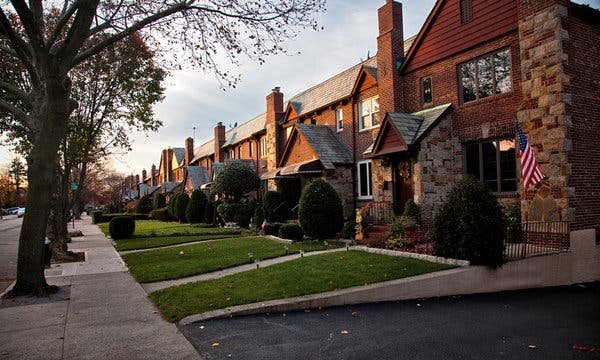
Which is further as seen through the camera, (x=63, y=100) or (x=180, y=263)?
(x=180, y=263)

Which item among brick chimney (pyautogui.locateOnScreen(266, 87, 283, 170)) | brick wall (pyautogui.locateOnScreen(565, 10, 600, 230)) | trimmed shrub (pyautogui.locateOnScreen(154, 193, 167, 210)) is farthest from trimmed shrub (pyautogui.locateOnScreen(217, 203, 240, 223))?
trimmed shrub (pyautogui.locateOnScreen(154, 193, 167, 210))

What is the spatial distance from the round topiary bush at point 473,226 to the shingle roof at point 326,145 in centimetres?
968

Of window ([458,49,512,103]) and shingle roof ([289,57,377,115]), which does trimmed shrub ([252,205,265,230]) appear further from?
window ([458,49,512,103])

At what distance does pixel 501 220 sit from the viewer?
9.62m

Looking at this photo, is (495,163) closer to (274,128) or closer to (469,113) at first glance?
(469,113)

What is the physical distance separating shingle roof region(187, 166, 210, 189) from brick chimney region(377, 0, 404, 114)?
28.1m

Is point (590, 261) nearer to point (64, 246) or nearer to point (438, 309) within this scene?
point (438, 309)

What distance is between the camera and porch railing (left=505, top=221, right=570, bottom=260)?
10.6 m

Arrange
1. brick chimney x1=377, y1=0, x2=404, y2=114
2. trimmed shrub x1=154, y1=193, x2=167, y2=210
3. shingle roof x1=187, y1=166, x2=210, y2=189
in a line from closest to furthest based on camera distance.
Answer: brick chimney x1=377, y1=0, x2=404, y2=114 → shingle roof x1=187, y1=166, x2=210, y2=189 → trimmed shrub x1=154, y1=193, x2=167, y2=210

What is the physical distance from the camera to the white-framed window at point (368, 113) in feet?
63.2

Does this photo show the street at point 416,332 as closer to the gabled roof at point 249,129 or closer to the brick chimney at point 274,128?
the brick chimney at point 274,128

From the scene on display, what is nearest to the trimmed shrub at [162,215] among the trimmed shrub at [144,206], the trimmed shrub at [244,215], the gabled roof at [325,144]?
the trimmed shrub at [144,206]

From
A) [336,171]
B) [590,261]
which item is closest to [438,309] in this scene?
[590,261]

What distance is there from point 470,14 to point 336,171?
8712 millimetres
